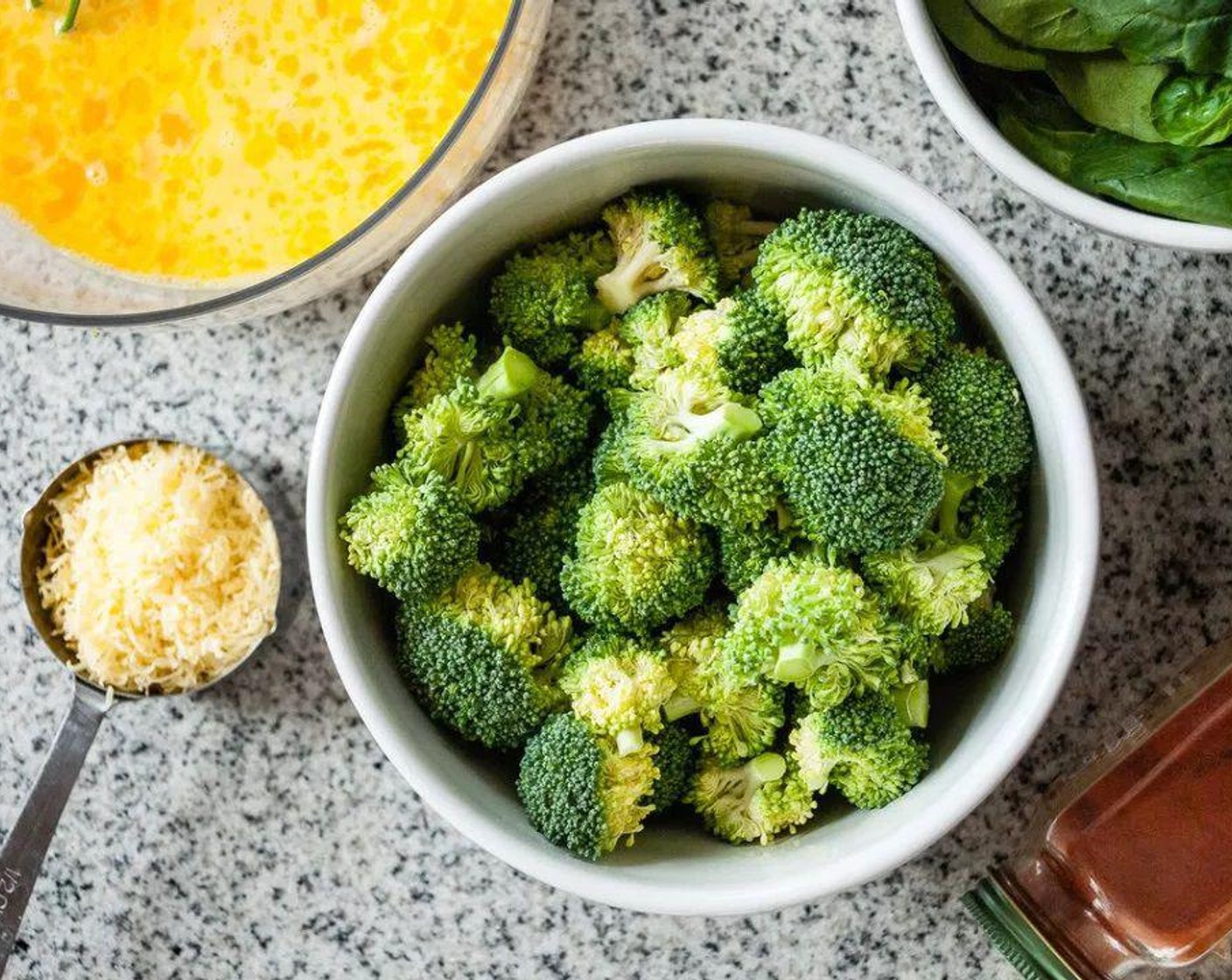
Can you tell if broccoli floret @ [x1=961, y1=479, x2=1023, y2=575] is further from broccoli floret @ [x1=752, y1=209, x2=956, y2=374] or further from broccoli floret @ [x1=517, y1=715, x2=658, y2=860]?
broccoli floret @ [x1=517, y1=715, x2=658, y2=860]

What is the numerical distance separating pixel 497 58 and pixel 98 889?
913 mm

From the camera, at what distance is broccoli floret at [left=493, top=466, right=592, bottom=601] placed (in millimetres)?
1202

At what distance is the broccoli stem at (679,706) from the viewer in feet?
3.82

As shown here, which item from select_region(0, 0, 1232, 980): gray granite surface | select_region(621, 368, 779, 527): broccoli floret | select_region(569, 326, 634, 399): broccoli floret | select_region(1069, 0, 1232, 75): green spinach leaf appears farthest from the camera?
select_region(0, 0, 1232, 980): gray granite surface

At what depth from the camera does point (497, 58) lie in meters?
1.22

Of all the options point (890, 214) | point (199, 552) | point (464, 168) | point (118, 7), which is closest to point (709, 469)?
point (890, 214)

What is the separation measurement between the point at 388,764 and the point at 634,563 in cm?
43

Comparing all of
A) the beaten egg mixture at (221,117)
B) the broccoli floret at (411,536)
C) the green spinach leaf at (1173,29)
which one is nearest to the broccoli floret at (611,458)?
the broccoli floret at (411,536)

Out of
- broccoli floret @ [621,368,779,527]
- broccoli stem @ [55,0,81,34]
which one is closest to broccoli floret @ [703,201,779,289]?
broccoli floret @ [621,368,779,527]

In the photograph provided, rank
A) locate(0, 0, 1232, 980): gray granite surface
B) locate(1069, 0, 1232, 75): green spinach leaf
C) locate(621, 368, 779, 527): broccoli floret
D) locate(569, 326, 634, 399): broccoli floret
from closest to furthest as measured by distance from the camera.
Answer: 1. locate(1069, 0, 1232, 75): green spinach leaf
2. locate(621, 368, 779, 527): broccoli floret
3. locate(569, 326, 634, 399): broccoli floret
4. locate(0, 0, 1232, 980): gray granite surface

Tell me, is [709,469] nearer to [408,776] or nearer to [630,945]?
[408,776]

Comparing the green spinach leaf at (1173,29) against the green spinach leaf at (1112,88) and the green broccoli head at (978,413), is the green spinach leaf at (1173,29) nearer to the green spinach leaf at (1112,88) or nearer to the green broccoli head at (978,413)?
the green spinach leaf at (1112,88)

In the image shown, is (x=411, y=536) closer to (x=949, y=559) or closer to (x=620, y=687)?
(x=620, y=687)

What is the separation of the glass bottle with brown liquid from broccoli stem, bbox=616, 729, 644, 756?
37 centimetres
